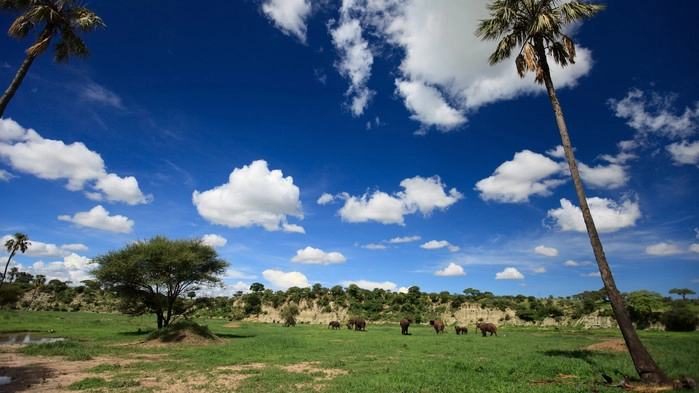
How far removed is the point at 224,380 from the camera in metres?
13.4

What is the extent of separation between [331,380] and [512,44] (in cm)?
1782

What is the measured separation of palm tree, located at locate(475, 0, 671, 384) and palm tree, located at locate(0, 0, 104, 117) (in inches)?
776

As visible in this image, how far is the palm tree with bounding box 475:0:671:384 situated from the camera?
524 inches

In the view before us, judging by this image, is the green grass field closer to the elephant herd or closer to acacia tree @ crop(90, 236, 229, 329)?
acacia tree @ crop(90, 236, 229, 329)

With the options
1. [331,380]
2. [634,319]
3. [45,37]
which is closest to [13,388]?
[331,380]

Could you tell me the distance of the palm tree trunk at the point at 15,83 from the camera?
550 inches

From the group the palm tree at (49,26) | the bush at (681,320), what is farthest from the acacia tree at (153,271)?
the bush at (681,320)

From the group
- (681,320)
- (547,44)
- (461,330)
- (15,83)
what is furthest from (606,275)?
(681,320)

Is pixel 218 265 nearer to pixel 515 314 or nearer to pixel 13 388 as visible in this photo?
pixel 13 388

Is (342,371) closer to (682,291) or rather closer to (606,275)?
(606,275)

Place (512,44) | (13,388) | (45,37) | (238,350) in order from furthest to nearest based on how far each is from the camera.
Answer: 1. (238,350)
2. (512,44)
3. (45,37)
4. (13,388)

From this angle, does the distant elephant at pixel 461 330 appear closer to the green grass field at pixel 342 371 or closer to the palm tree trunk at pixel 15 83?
the green grass field at pixel 342 371

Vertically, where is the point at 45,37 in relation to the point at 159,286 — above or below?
above

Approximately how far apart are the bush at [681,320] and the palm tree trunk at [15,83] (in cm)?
6795
